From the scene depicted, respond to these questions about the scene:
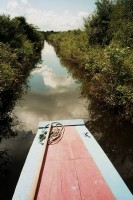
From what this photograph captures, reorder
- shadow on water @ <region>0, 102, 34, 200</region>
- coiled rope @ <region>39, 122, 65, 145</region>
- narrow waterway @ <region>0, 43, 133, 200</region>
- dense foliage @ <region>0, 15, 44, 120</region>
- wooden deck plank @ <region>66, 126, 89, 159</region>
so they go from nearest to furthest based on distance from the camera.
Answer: wooden deck plank @ <region>66, 126, 89, 159</region>
shadow on water @ <region>0, 102, 34, 200</region>
coiled rope @ <region>39, 122, 65, 145</region>
narrow waterway @ <region>0, 43, 133, 200</region>
dense foliage @ <region>0, 15, 44, 120</region>

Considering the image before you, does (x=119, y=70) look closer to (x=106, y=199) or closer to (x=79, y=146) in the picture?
(x=79, y=146)

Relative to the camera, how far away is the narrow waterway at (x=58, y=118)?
639 centimetres

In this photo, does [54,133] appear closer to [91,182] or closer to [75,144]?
[75,144]

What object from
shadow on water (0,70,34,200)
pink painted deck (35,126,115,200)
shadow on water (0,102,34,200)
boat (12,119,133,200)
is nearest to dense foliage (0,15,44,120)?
shadow on water (0,70,34,200)

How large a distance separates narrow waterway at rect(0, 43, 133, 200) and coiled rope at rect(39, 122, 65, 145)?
107 cm

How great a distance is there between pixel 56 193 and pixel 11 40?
67.1 ft

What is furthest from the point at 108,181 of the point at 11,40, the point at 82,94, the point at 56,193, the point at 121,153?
the point at 11,40

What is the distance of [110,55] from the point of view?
33.5 feet

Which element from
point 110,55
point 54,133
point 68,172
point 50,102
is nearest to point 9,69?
point 50,102

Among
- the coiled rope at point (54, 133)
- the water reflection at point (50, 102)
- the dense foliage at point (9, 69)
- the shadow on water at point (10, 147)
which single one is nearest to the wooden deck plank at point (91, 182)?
the coiled rope at point (54, 133)

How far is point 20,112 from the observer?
35.8 feet

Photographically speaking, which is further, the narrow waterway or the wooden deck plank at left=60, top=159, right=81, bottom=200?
the narrow waterway

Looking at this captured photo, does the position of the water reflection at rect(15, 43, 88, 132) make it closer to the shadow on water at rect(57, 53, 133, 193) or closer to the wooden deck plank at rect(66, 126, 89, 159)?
the shadow on water at rect(57, 53, 133, 193)

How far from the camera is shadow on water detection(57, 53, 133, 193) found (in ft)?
21.4
